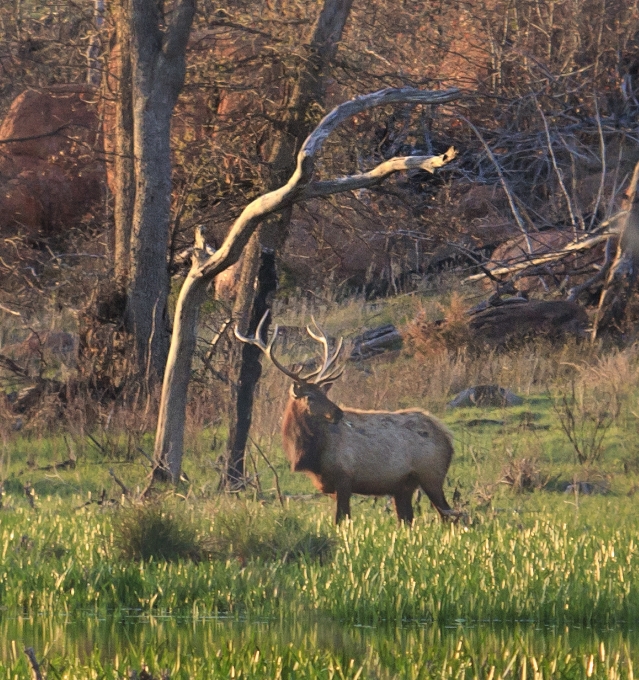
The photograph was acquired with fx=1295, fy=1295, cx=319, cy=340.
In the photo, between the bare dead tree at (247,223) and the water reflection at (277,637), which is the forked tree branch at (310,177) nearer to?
the bare dead tree at (247,223)

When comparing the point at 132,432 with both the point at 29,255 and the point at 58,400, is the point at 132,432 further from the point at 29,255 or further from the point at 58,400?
the point at 29,255

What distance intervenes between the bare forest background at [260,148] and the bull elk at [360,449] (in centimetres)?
266

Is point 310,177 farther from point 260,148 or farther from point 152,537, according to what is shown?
point 260,148

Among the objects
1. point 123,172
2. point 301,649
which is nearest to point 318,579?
point 301,649

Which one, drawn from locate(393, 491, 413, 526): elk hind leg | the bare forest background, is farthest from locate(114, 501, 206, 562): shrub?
the bare forest background

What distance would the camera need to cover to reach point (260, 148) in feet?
51.1

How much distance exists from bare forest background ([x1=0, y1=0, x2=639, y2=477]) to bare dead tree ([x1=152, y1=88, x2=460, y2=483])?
64.2 inches

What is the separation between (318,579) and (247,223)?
146 inches

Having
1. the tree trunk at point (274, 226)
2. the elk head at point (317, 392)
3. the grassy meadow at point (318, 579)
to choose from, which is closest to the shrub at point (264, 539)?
the grassy meadow at point (318, 579)

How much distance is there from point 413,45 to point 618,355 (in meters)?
5.62

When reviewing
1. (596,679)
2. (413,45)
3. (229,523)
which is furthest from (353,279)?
(596,679)

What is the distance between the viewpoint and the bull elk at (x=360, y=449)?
10.4 meters

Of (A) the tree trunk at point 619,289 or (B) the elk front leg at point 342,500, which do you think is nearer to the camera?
(B) the elk front leg at point 342,500

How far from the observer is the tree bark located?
14.5 meters
